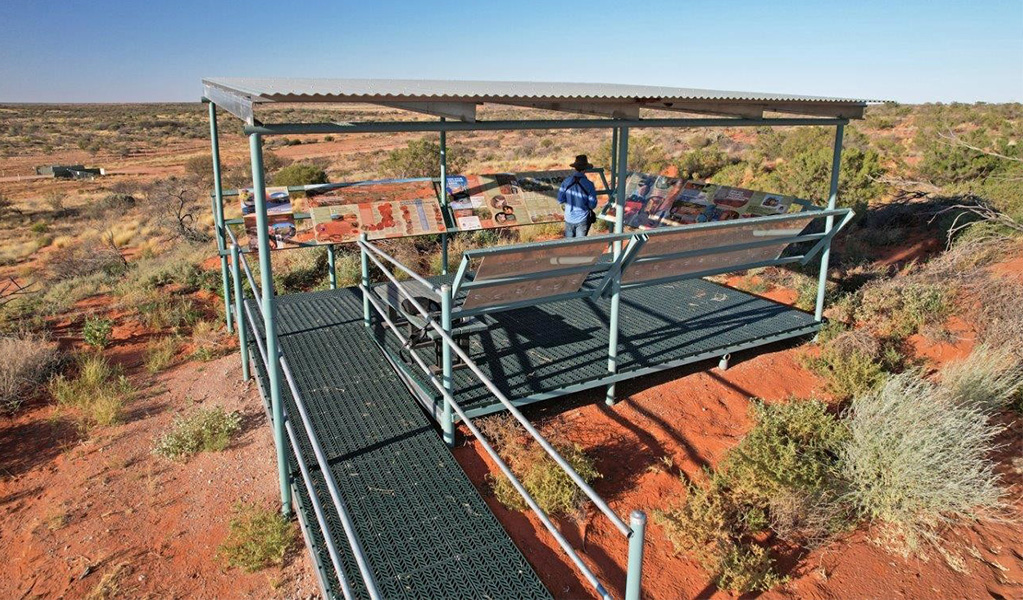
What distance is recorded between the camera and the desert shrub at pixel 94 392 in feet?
20.0

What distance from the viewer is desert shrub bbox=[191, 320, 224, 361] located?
7629mm

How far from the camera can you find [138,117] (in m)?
60.8

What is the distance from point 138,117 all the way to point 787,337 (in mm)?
68961

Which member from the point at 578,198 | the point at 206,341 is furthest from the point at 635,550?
the point at 206,341

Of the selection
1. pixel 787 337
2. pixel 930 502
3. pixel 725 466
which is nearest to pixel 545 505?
pixel 725 466

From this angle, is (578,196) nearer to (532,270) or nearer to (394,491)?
(532,270)

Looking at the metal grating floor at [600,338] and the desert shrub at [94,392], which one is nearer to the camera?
the metal grating floor at [600,338]

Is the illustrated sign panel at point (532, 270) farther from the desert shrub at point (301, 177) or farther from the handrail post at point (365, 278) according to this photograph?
the desert shrub at point (301, 177)

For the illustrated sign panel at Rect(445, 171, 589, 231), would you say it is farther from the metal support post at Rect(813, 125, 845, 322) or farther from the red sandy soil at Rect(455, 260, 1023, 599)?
the metal support post at Rect(813, 125, 845, 322)

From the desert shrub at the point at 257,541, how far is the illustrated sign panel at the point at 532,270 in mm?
1983

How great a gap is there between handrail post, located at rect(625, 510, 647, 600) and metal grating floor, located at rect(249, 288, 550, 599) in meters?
0.98

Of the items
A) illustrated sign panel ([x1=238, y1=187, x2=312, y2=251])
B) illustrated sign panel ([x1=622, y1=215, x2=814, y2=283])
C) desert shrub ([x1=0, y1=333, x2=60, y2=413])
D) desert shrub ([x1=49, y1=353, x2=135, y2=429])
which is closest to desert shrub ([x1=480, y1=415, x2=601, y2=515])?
illustrated sign panel ([x1=622, y1=215, x2=814, y2=283])

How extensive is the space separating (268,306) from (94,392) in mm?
4207

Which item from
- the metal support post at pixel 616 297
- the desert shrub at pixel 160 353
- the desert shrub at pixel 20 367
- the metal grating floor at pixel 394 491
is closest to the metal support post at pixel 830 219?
the metal support post at pixel 616 297
